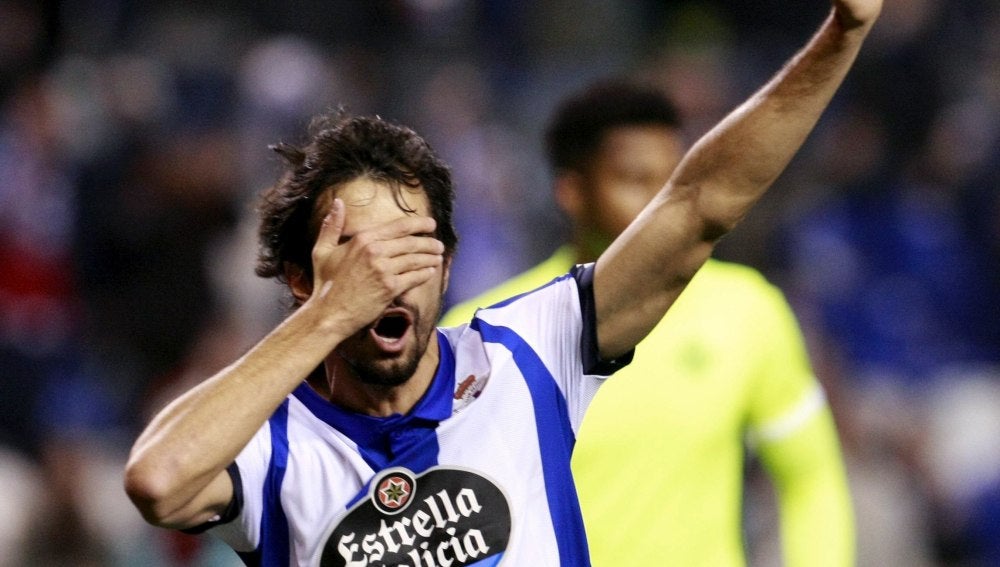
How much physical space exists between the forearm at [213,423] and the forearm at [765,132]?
29.4 inches

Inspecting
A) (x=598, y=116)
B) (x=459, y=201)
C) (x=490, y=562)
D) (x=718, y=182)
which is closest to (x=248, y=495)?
Result: (x=490, y=562)

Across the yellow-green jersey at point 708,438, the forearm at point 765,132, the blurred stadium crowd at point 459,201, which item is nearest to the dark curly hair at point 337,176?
the forearm at point 765,132

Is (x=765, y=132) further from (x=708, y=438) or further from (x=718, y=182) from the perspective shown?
(x=708, y=438)

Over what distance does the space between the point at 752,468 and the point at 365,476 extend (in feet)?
15.8

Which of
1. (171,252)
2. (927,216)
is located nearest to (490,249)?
(171,252)

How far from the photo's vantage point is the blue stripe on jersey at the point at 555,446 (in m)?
2.89

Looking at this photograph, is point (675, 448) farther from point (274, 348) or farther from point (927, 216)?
point (927, 216)

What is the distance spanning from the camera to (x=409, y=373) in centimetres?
283

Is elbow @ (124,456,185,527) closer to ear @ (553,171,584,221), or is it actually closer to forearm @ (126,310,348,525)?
forearm @ (126,310,348,525)

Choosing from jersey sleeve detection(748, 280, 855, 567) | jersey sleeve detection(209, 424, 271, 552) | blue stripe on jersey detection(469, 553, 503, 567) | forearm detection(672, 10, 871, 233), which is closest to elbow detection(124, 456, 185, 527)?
jersey sleeve detection(209, 424, 271, 552)

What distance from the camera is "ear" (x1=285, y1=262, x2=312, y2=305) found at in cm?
302

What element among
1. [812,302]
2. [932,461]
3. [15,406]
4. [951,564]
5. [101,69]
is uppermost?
[101,69]

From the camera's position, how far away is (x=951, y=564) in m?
7.39

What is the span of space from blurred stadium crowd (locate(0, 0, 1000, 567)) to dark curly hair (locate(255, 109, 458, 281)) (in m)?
3.47
